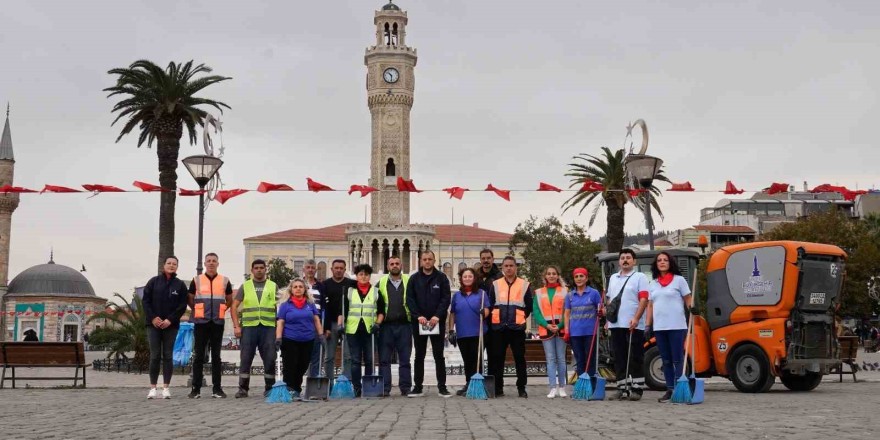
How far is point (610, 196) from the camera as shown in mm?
42562

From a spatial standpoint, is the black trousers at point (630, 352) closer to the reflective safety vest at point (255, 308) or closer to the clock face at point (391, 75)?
the reflective safety vest at point (255, 308)

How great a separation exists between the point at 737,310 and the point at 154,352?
26.5ft

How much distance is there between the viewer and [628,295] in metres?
13.0

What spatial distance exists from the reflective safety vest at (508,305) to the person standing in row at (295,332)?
2.32 metres

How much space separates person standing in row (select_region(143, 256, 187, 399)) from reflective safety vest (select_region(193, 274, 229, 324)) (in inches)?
7.5

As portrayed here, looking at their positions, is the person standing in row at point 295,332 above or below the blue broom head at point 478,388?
above

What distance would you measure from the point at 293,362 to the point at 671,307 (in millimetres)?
4765

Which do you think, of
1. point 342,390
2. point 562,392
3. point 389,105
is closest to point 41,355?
point 342,390

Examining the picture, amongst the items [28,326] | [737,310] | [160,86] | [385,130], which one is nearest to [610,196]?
[160,86]

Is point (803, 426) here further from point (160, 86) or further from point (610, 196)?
point (610, 196)

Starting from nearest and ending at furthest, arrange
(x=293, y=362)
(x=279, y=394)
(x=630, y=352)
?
1. (x=279, y=394)
2. (x=630, y=352)
3. (x=293, y=362)

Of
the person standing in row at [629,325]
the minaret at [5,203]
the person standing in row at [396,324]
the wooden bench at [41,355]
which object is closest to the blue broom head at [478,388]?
the person standing in row at [396,324]

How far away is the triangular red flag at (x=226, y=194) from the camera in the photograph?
854 inches

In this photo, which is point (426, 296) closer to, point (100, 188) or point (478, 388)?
point (478, 388)
